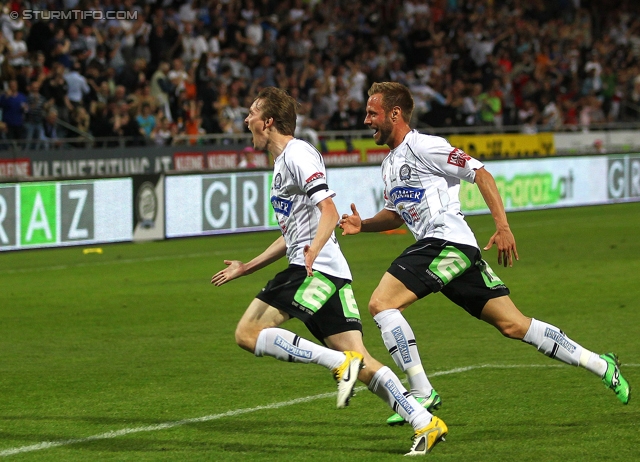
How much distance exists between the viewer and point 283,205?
614 cm

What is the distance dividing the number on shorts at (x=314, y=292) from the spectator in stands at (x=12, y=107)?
16.1m

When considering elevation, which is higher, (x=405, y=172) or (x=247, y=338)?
(x=405, y=172)

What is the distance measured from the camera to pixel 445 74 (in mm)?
32125

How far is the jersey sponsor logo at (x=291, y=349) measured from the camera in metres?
5.81

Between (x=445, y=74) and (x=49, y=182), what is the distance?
17402 mm

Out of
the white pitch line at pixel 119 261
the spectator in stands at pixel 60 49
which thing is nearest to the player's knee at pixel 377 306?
the white pitch line at pixel 119 261

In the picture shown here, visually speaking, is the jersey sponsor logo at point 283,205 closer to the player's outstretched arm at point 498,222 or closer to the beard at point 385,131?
the beard at point 385,131

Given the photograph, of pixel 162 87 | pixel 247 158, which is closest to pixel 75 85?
pixel 162 87

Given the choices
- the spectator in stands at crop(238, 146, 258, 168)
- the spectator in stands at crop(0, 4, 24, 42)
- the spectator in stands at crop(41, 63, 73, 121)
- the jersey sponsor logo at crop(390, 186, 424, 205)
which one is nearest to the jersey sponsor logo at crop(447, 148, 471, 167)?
the jersey sponsor logo at crop(390, 186, 424, 205)

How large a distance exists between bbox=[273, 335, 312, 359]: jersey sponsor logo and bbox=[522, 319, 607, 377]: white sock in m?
1.50

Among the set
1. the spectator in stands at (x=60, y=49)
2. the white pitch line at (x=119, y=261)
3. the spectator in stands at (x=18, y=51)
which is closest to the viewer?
the white pitch line at (x=119, y=261)

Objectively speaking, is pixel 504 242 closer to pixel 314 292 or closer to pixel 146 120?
pixel 314 292

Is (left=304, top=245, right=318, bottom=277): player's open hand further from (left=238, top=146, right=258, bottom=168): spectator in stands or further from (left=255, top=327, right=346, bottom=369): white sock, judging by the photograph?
(left=238, top=146, right=258, bottom=168): spectator in stands

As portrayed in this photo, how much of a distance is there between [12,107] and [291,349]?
16316 mm
